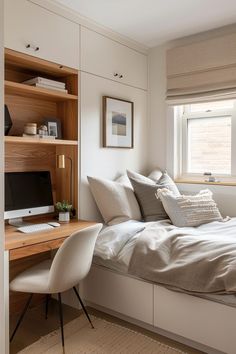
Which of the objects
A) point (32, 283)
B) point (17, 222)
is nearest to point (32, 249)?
point (32, 283)

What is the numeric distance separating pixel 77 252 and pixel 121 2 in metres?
1.90

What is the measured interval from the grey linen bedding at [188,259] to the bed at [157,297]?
0.04 feet

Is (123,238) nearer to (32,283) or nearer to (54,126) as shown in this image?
(32,283)

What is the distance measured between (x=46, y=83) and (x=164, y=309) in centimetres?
185

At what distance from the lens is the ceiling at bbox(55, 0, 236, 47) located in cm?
253

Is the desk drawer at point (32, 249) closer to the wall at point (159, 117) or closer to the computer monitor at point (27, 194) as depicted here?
the computer monitor at point (27, 194)

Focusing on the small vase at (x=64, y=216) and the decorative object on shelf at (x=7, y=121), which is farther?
the small vase at (x=64, y=216)

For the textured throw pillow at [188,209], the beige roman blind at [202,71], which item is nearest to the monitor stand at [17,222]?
the textured throw pillow at [188,209]

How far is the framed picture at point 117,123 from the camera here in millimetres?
3006

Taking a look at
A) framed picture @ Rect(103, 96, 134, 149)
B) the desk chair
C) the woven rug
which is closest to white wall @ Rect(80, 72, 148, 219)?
framed picture @ Rect(103, 96, 134, 149)

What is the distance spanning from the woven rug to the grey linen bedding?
1.41 ft

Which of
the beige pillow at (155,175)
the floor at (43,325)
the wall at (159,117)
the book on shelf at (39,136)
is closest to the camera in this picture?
the floor at (43,325)

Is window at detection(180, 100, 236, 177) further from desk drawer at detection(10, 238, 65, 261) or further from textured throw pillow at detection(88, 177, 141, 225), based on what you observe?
desk drawer at detection(10, 238, 65, 261)

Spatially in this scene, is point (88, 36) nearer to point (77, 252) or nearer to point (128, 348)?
point (77, 252)
